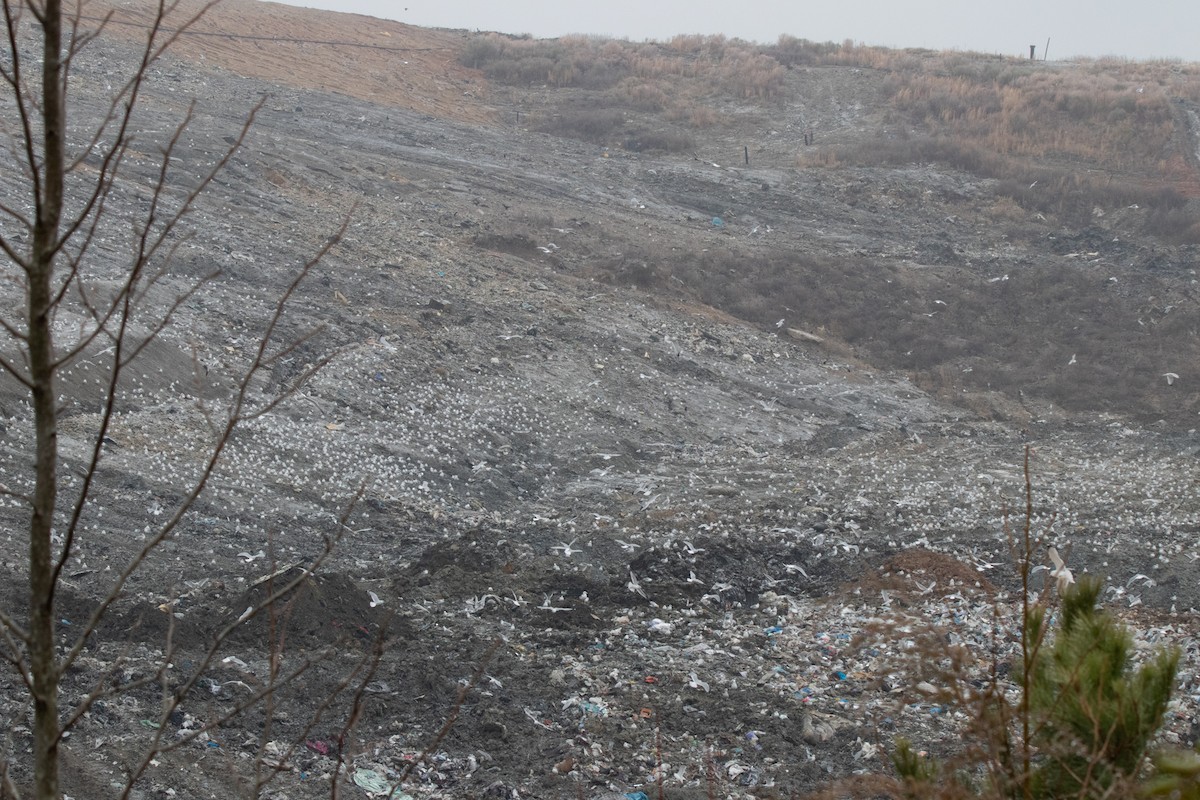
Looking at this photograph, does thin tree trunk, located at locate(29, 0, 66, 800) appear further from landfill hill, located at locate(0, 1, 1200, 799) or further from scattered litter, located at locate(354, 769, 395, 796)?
scattered litter, located at locate(354, 769, 395, 796)

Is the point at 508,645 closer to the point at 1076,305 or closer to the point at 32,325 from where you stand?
the point at 32,325

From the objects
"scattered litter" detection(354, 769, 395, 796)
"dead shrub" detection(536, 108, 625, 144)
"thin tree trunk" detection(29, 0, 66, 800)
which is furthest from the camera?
"dead shrub" detection(536, 108, 625, 144)

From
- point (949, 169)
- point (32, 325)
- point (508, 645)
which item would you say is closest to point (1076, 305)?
point (949, 169)

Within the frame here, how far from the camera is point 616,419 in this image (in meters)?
11.3

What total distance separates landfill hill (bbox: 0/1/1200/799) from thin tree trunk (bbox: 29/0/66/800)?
0.84 ft

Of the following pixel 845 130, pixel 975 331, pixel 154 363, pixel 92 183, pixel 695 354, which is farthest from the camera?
pixel 845 130

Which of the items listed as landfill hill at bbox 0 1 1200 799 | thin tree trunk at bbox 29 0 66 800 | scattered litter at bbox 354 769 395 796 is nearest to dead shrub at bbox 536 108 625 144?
landfill hill at bbox 0 1 1200 799

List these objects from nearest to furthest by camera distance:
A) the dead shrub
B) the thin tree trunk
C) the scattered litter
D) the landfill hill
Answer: the thin tree trunk
the scattered litter
the landfill hill
the dead shrub

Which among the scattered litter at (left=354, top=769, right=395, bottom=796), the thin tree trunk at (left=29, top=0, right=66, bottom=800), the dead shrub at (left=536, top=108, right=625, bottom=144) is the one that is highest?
the dead shrub at (left=536, top=108, right=625, bottom=144)

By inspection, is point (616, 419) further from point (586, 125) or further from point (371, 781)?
point (586, 125)

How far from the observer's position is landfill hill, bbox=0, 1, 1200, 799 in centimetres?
546

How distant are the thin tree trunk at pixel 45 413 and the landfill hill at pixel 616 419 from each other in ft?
0.84

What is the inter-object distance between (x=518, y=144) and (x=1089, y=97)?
1408 cm

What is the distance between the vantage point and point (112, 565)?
6324mm
